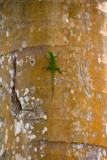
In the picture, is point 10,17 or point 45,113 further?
point 10,17

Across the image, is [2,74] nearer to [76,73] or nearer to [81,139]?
[76,73]

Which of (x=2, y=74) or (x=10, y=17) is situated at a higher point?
(x=10, y=17)

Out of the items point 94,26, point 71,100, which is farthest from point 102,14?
point 71,100

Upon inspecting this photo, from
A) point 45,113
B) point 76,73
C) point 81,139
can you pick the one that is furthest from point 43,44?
point 81,139

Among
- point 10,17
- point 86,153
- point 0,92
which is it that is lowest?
point 86,153

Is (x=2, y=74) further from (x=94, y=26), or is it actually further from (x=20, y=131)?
(x=94, y=26)

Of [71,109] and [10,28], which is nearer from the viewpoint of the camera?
[71,109]
